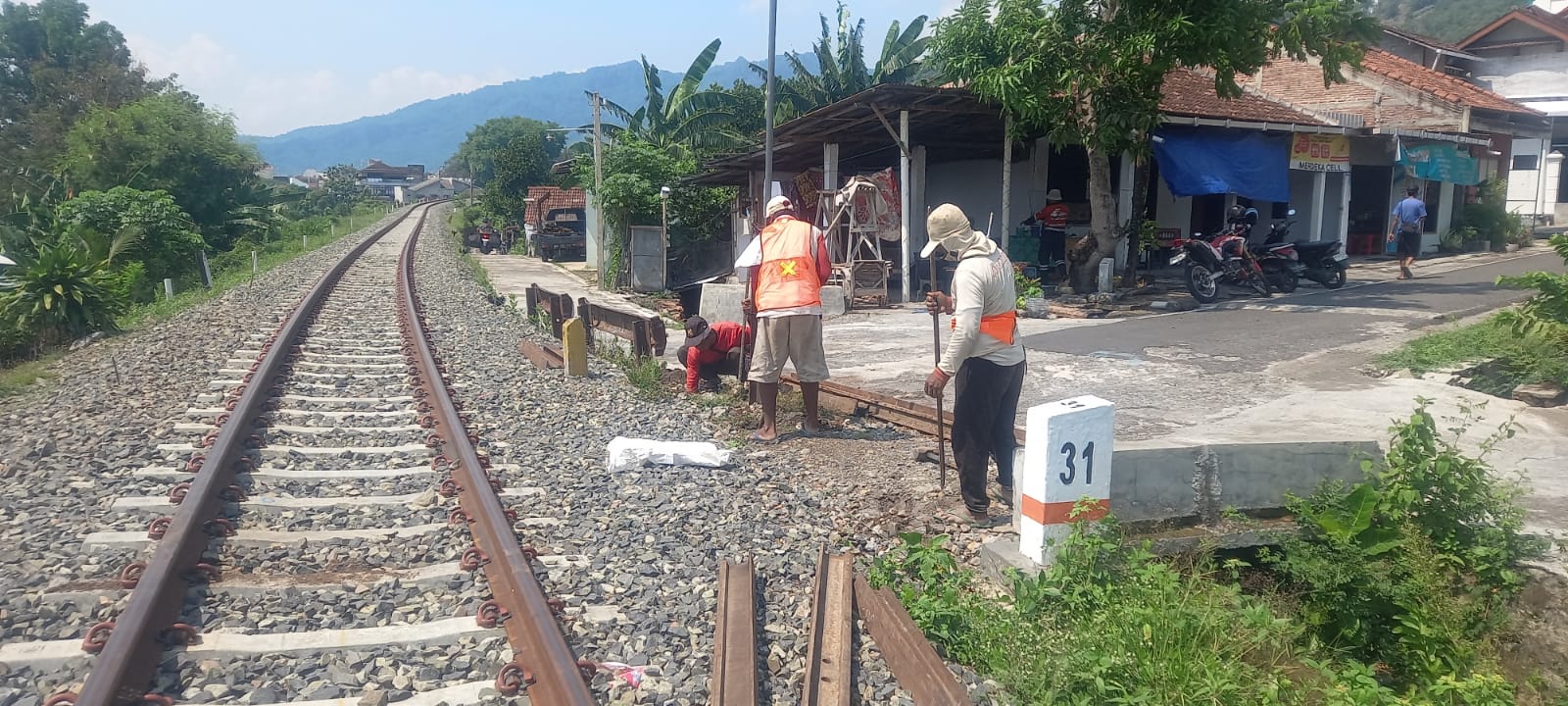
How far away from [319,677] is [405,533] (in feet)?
4.57

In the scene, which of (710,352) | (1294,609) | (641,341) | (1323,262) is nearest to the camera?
(1294,609)

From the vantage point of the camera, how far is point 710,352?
8.17m

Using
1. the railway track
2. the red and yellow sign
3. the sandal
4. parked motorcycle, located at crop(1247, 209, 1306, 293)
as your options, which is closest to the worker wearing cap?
the sandal

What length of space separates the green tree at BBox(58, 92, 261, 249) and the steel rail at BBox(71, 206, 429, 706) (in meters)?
29.8

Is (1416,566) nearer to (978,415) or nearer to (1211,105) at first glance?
(978,415)

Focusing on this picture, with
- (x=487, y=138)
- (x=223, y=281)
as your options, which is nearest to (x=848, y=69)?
(x=223, y=281)

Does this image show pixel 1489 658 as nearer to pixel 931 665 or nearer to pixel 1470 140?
pixel 931 665

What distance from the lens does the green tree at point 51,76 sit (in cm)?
4531

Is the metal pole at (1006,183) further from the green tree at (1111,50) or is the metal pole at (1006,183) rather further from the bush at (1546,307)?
the bush at (1546,307)

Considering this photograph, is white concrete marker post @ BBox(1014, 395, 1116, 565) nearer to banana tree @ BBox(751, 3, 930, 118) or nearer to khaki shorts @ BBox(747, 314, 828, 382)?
khaki shorts @ BBox(747, 314, 828, 382)

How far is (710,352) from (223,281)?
15.3m

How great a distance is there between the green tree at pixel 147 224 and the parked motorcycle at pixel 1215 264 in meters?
18.9

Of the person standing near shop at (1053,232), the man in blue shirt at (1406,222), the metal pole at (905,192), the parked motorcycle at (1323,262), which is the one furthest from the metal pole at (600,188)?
the man in blue shirt at (1406,222)

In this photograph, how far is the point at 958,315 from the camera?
4934 mm
